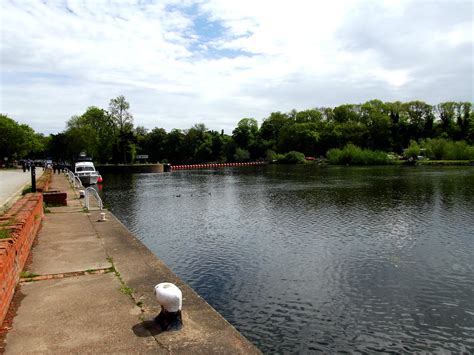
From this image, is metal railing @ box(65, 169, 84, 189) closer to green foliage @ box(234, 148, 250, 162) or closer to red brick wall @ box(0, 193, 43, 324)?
red brick wall @ box(0, 193, 43, 324)

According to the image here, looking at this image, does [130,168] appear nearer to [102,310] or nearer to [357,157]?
[357,157]

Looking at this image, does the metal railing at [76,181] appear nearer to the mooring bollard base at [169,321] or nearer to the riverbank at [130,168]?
the mooring bollard base at [169,321]

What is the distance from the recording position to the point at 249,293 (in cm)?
1014

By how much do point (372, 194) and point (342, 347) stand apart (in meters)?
24.0

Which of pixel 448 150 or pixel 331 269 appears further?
pixel 448 150

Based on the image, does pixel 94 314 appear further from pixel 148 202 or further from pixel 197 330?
pixel 148 202

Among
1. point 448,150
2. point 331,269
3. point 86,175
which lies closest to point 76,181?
point 86,175

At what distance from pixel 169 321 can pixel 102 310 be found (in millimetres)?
1162

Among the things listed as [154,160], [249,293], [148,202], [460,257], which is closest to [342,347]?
[249,293]

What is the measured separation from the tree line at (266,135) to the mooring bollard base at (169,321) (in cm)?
6631

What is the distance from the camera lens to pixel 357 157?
89.5m

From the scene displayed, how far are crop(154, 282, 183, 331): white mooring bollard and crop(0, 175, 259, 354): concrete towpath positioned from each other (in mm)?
131

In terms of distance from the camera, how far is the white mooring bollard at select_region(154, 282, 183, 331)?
5.54 m

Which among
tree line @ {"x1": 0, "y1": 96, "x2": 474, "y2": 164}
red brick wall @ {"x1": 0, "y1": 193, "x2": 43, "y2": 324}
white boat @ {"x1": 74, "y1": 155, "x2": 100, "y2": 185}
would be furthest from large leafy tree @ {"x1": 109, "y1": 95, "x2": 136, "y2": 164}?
red brick wall @ {"x1": 0, "y1": 193, "x2": 43, "y2": 324}
